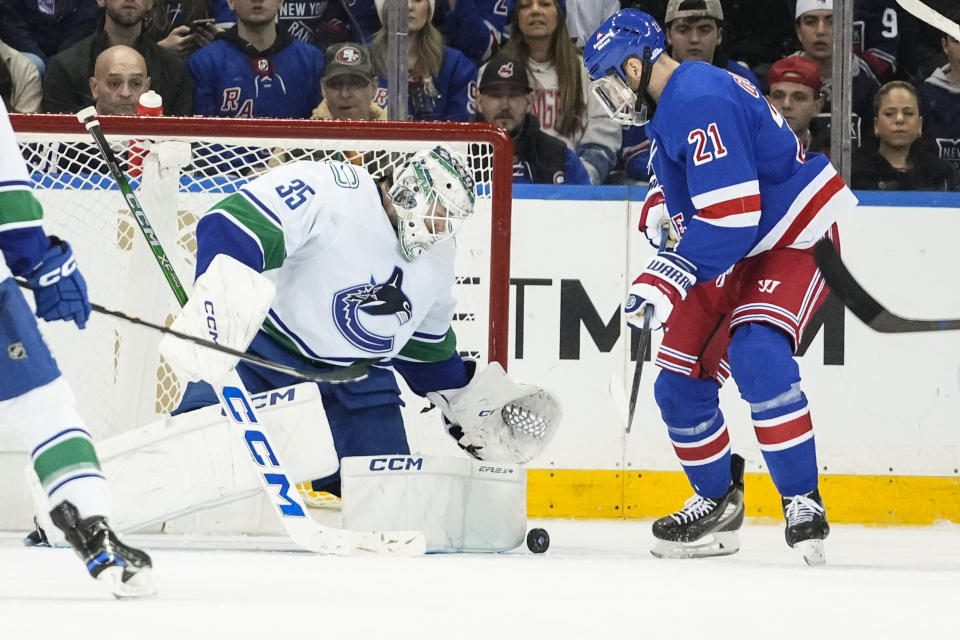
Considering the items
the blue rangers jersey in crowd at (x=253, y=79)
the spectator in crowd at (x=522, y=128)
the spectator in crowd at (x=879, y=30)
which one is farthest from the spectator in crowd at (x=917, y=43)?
the blue rangers jersey in crowd at (x=253, y=79)

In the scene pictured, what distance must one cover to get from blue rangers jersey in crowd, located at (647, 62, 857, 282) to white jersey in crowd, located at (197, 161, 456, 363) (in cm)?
57

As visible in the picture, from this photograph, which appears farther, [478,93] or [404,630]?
[478,93]

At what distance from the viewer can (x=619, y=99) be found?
133 inches

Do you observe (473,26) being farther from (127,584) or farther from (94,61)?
(127,584)

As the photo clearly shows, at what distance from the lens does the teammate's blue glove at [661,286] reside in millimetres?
3100

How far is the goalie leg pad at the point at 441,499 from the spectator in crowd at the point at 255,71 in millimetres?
1592

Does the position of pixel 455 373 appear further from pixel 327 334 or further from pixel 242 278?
pixel 242 278

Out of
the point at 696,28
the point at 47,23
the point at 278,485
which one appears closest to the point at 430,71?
the point at 696,28

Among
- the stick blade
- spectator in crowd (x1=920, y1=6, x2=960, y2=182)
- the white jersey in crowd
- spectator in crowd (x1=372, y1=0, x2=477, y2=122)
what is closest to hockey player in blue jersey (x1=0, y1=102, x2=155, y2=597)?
the white jersey in crowd

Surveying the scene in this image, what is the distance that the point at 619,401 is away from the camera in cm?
333

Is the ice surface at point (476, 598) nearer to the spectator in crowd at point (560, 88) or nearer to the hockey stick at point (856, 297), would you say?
the hockey stick at point (856, 297)

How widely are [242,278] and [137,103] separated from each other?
1.58 m

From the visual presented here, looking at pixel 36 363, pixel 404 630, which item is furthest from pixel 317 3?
pixel 404 630

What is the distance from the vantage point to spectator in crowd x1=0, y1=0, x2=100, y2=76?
4.70 meters
